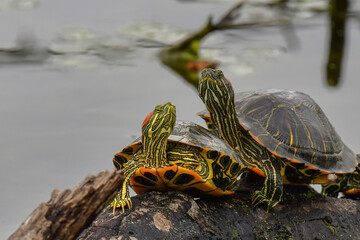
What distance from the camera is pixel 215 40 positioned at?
681 cm

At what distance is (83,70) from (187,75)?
0.99m

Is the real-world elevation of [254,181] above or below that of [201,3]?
below

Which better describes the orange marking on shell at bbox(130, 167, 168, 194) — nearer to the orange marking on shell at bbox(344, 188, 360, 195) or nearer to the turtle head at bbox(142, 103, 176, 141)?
the turtle head at bbox(142, 103, 176, 141)

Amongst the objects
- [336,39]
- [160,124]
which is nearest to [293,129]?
[160,124]

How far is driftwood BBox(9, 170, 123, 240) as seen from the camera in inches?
73.6

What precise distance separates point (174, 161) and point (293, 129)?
67 cm

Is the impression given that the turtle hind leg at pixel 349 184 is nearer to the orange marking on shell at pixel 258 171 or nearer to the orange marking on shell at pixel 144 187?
the orange marking on shell at pixel 258 171

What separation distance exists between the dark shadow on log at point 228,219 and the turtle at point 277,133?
5.0 inches

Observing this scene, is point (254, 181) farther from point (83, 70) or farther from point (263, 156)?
point (83, 70)

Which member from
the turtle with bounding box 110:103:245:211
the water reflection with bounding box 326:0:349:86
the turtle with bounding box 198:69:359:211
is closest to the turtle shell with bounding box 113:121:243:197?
the turtle with bounding box 110:103:245:211

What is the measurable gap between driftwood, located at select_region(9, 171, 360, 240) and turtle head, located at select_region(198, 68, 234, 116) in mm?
369

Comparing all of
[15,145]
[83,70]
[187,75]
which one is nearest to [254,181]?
[15,145]

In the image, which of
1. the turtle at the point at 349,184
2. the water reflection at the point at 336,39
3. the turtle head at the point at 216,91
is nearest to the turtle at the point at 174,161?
the turtle head at the point at 216,91

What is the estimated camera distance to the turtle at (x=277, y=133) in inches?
111
